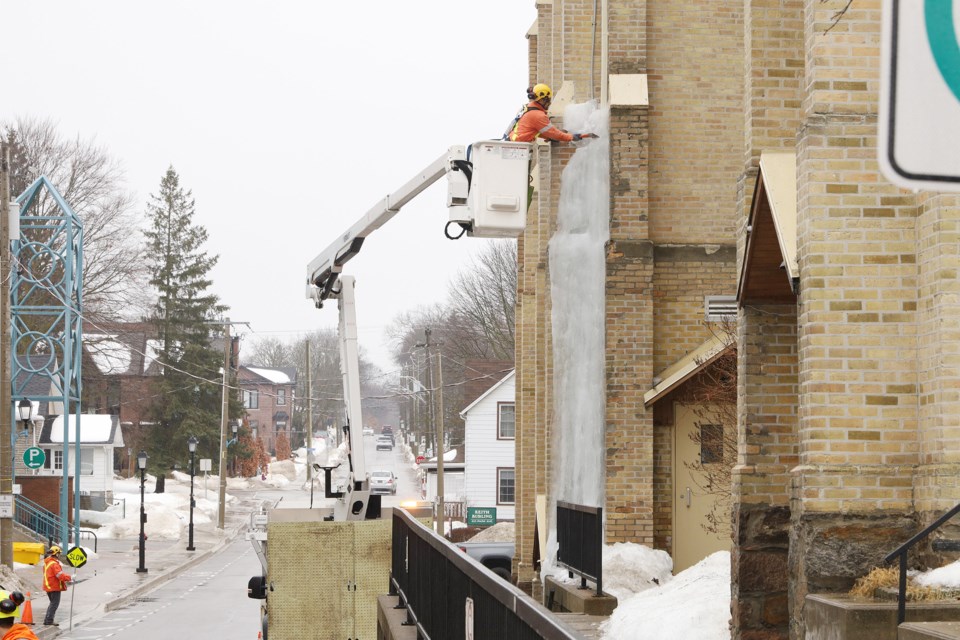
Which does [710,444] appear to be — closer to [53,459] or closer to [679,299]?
[679,299]

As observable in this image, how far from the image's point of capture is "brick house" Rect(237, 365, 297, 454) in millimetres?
126188

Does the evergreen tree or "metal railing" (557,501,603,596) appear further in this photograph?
the evergreen tree

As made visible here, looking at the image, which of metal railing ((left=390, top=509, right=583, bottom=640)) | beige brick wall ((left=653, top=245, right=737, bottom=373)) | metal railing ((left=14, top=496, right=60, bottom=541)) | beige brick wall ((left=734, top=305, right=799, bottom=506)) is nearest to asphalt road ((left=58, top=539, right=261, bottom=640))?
metal railing ((left=14, top=496, right=60, bottom=541))

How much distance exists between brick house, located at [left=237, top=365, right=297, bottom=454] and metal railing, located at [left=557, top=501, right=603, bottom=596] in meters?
109

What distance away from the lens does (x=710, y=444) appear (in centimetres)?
1717

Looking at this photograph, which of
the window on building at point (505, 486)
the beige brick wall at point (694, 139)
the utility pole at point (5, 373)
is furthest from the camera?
the window on building at point (505, 486)

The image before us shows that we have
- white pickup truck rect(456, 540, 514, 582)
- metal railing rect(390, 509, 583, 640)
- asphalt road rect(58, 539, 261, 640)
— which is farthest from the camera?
white pickup truck rect(456, 540, 514, 582)

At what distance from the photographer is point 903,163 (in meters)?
2.47

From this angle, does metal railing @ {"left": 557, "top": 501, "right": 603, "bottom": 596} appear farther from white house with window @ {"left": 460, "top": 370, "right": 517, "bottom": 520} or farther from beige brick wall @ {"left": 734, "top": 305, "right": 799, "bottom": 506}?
white house with window @ {"left": 460, "top": 370, "right": 517, "bottom": 520}

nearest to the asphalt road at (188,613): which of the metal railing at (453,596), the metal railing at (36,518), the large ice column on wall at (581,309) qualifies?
the metal railing at (36,518)

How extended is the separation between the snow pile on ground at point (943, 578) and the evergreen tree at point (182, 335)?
75.5 metres

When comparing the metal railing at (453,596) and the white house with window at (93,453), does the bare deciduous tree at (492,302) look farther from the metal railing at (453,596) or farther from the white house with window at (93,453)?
the metal railing at (453,596)

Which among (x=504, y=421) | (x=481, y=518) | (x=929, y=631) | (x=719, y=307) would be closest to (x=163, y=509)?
(x=481, y=518)

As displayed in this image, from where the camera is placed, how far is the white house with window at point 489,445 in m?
57.8
